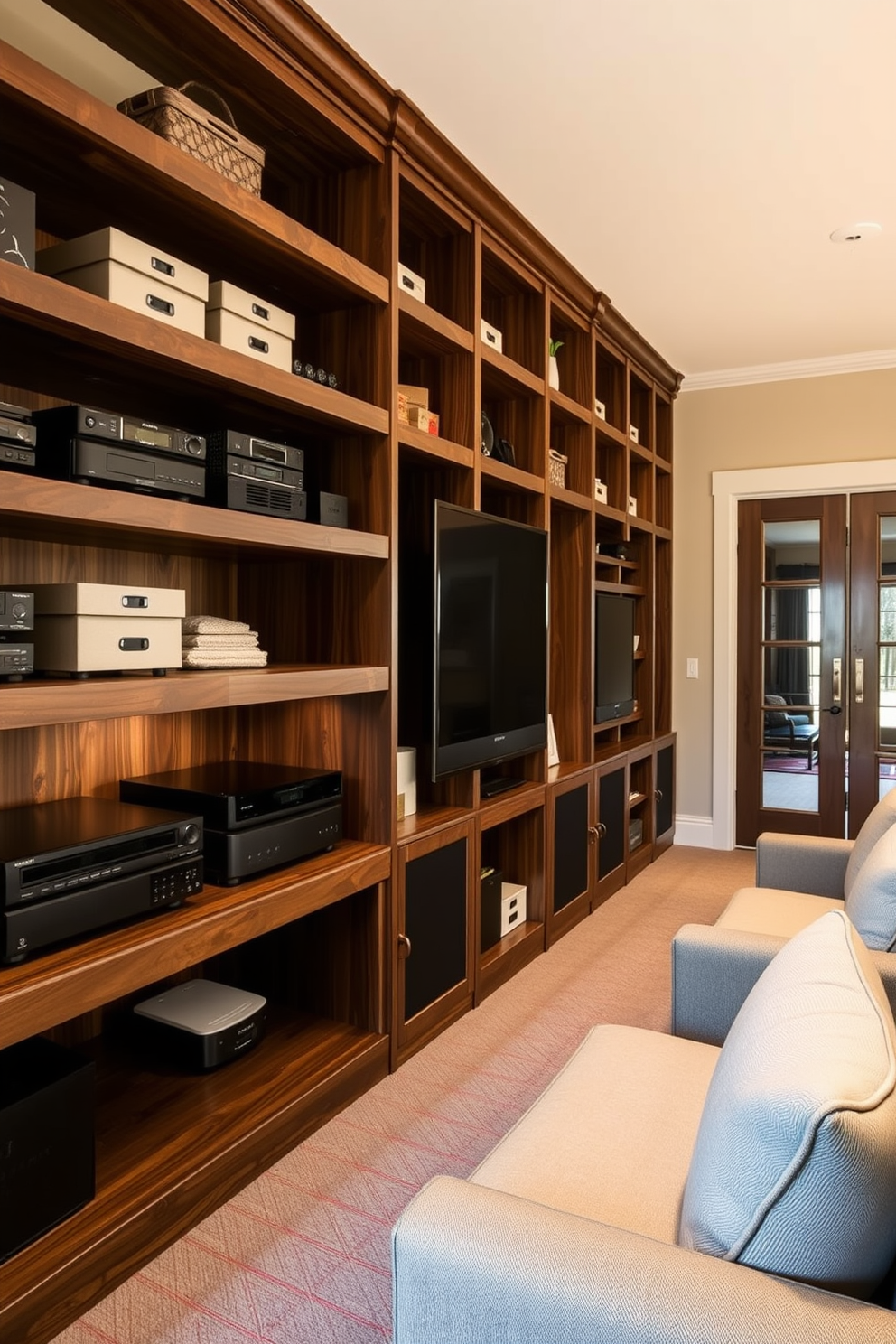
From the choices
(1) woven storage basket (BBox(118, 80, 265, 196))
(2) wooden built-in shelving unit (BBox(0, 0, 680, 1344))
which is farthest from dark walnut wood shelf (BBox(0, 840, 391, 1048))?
(1) woven storage basket (BBox(118, 80, 265, 196))

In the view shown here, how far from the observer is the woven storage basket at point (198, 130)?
72.8 inches

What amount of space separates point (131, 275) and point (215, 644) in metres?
0.80

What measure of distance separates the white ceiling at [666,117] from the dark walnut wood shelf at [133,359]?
2.52 feet

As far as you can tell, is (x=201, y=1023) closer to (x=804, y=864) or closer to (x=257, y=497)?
(x=257, y=497)

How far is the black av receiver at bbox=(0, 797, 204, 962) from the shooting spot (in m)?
1.59

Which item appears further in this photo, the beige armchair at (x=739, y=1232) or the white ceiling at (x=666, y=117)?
the white ceiling at (x=666, y=117)

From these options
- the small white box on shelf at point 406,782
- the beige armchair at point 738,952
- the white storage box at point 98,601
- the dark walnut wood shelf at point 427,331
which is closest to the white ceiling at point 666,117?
the dark walnut wood shelf at point 427,331

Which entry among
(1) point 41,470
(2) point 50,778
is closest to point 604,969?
(2) point 50,778

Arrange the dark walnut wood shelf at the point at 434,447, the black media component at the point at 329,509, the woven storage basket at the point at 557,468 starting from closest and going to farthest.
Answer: the black media component at the point at 329,509
the dark walnut wood shelf at the point at 434,447
the woven storage basket at the point at 557,468

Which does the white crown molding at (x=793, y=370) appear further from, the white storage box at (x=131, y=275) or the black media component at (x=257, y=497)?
the white storage box at (x=131, y=275)

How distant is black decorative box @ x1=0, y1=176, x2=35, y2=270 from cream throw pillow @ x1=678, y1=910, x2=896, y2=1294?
1.68 m

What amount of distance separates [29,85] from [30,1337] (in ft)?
6.98

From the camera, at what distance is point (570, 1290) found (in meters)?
0.98

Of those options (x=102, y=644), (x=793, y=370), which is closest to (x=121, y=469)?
(x=102, y=644)
